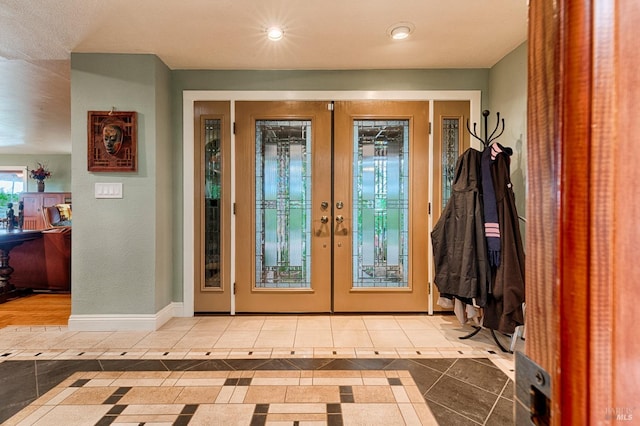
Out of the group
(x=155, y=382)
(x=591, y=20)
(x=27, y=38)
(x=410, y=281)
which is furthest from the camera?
(x=410, y=281)

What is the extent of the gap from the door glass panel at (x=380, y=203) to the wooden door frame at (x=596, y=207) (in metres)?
2.93

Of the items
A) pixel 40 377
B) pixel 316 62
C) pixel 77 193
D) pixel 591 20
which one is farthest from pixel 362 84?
pixel 40 377

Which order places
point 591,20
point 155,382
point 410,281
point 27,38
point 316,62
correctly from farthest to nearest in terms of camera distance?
1. point 410,281
2. point 316,62
3. point 27,38
4. point 155,382
5. point 591,20

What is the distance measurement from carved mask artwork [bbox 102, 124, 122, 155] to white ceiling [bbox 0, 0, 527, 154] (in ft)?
2.14

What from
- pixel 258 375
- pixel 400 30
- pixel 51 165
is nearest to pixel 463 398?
pixel 258 375

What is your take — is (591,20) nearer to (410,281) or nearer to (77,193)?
(410,281)

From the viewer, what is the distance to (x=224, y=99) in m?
3.24

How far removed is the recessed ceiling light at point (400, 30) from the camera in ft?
8.07

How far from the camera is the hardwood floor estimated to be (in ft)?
10.3

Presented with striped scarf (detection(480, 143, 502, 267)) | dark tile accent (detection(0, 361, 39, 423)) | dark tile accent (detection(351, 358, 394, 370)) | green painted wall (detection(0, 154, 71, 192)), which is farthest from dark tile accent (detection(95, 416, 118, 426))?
green painted wall (detection(0, 154, 71, 192))

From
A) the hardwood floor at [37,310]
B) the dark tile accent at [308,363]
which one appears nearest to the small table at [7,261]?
the hardwood floor at [37,310]

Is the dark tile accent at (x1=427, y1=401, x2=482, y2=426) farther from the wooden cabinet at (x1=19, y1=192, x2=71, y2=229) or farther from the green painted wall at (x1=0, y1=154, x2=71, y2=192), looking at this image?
the green painted wall at (x1=0, y1=154, x2=71, y2=192)

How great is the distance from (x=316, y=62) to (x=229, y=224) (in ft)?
5.61

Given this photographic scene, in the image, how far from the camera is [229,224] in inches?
128
